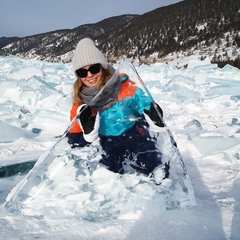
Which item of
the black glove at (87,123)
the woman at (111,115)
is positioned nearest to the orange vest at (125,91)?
the woman at (111,115)

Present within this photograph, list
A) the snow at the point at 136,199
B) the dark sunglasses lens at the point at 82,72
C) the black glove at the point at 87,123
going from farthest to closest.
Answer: the dark sunglasses lens at the point at 82,72 → the black glove at the point at 87,123 → the snow at the point at 136,199

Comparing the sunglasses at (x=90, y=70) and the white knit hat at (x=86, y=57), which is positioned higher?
the white knit hat at (x=86, y=57)

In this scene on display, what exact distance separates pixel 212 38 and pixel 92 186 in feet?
67.6

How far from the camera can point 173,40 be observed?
71.7 feet

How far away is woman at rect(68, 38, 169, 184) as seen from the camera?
1.55m

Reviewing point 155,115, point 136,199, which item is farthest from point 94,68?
point 136,199

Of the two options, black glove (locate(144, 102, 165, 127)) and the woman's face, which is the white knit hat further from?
black glove (locate(144, 102, 165, 127))

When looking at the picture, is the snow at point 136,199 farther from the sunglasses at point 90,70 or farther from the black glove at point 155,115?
the sunglasses at point 90,70

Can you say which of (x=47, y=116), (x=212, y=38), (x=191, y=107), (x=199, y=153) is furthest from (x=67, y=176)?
(x=212, y=38)

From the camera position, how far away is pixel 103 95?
158 centimetres

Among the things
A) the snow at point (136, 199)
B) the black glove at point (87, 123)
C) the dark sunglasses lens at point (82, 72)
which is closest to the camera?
the snow at point (136, 199)

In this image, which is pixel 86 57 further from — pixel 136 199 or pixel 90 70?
pixel 136 199

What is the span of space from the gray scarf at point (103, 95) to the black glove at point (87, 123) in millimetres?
77

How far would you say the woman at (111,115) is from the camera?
155 centimetres
